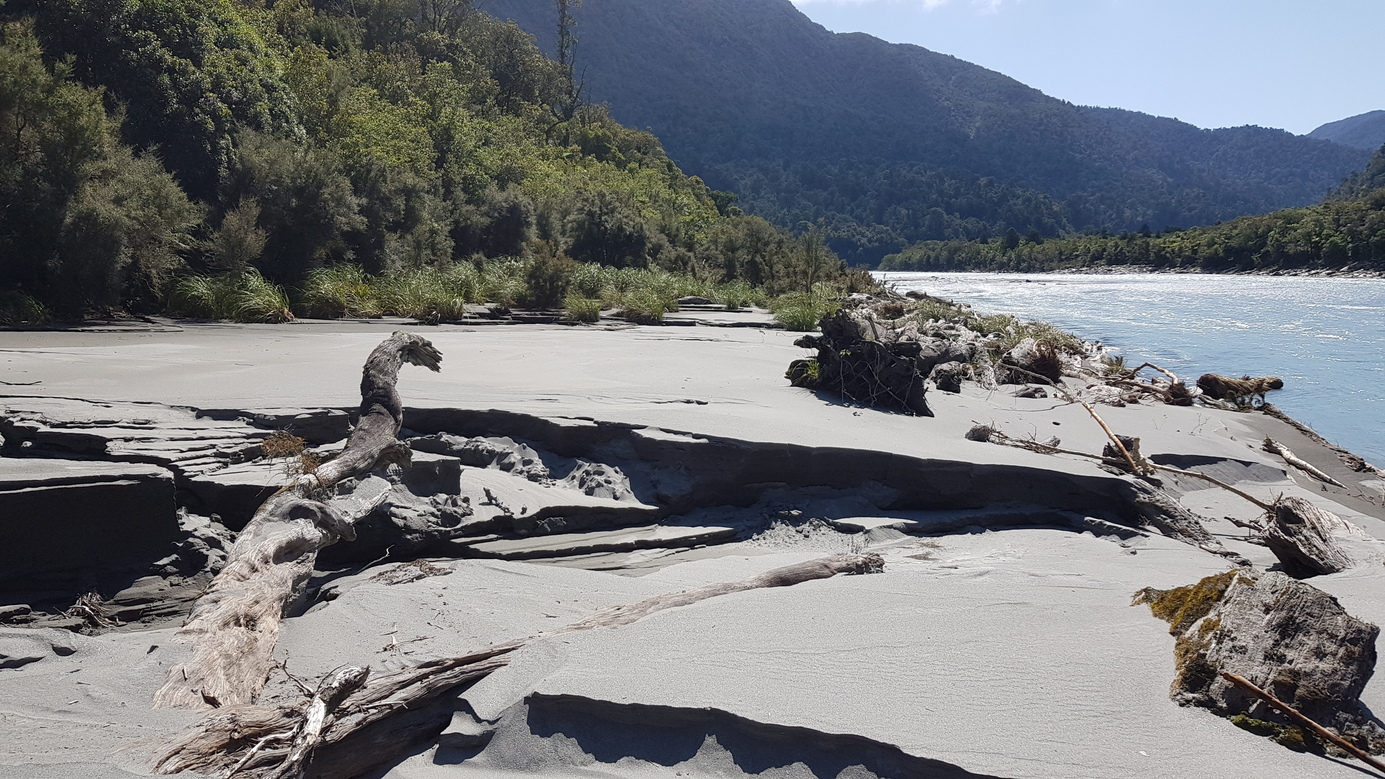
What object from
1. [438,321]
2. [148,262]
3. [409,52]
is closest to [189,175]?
[148,262]

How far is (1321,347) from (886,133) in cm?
19527

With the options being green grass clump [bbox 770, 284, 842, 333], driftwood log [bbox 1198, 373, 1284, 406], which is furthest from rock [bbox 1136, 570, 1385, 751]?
green grass clump [bbox 770, 284, 842, 333]

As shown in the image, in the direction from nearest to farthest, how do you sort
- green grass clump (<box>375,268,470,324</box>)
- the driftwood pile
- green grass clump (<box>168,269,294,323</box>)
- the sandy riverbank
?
the sandy riverbank, the driftwood pile, green grass clump (<box>168,269,294,323</box>), green grass clump (<box>375,268,470,324</box>)

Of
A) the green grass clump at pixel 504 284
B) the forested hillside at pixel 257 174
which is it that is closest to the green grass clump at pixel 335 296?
the forested hillside at pixel 257 174

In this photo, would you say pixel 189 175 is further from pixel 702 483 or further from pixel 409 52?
pixel 409 52

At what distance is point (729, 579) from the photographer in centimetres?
394

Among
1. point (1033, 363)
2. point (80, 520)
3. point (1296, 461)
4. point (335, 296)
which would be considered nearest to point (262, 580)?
point (80, 520)

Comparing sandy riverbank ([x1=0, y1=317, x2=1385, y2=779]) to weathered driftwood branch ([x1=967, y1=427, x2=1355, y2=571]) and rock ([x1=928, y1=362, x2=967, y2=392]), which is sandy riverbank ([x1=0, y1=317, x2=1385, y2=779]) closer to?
weathered driftwood branch ([x1=967, y1=427, x2=1355, y2=571])

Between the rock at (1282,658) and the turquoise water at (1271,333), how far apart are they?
754 centimetres

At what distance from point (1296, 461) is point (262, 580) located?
26.1 feet

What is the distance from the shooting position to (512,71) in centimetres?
4672

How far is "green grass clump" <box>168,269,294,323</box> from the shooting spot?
13016 mm

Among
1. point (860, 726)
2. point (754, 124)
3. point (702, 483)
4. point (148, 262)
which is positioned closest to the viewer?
point (860, 726)

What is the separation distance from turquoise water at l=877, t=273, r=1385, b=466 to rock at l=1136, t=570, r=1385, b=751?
24.8 ft
